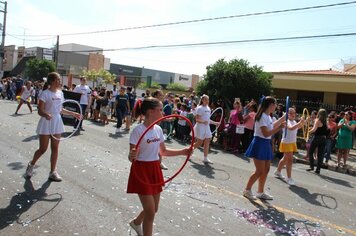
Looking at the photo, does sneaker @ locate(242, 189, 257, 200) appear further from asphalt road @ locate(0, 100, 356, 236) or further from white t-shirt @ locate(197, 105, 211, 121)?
white t-shirt @ locate(197, 105, 211, 121)

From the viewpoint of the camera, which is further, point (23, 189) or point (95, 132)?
point (95, 132)

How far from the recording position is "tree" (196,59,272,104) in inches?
849

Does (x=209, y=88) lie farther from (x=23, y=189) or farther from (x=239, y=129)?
(x=23, y=189)

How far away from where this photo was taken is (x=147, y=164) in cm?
458

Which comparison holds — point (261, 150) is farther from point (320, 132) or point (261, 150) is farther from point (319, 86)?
point (319, 86)

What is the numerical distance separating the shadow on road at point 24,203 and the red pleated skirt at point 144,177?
1778 millimetres

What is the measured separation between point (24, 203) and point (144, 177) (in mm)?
2523

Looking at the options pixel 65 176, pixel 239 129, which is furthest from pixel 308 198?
pixel 239 129

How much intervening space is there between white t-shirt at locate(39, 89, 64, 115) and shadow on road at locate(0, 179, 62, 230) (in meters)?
1.31

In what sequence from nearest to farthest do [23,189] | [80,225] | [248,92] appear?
1. [80,225]
2. [23,189]
3. [248,92]

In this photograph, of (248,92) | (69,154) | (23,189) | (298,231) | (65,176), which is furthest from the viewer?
(248,92)

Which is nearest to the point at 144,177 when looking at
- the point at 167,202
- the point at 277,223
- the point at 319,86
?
the point at 167,202

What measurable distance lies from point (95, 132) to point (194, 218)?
10090mm

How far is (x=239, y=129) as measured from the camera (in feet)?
48.4
